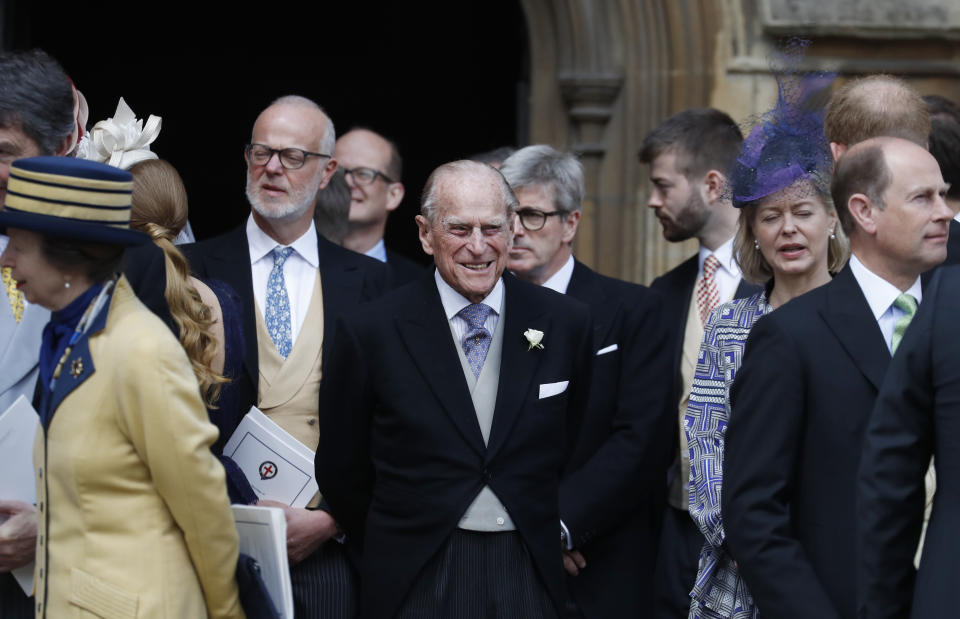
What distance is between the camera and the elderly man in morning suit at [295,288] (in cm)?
368

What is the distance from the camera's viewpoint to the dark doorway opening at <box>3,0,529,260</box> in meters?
8.73

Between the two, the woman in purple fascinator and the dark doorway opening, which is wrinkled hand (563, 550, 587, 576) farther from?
the dark doorway opening

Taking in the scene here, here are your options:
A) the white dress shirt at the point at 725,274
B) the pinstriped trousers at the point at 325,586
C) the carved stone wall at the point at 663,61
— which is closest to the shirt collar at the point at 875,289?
the white dress shirt at the point at 725,274

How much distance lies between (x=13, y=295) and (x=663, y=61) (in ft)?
12.4

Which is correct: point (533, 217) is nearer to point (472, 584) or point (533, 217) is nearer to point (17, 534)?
point (472, 584)

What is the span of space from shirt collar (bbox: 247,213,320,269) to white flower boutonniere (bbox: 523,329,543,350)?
89 centimetres

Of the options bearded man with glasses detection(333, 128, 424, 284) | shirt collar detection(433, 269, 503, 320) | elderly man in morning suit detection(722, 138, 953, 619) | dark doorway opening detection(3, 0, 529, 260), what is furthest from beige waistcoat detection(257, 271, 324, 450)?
dark doorway opening detection(3, 0, 529, 260)

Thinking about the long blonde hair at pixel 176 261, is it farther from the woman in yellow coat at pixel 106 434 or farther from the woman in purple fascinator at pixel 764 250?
the woman in purple fascinator at pixel 764 250

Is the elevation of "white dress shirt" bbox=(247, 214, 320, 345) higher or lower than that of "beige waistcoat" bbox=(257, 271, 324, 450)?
higher

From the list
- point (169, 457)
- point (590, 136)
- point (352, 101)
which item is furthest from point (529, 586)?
point (352, 101)

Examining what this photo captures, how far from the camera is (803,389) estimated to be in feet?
9.77

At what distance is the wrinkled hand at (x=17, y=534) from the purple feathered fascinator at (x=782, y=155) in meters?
2.07

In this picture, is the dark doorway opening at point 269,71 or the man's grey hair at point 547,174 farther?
the dark doorway opening at point 269,71

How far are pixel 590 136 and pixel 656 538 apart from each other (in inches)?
93.6
